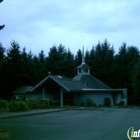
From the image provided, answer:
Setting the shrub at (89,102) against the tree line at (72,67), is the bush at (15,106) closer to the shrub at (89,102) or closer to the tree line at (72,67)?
the shrub at (89,102)

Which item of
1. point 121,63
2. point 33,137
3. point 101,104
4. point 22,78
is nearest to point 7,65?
point 22,78

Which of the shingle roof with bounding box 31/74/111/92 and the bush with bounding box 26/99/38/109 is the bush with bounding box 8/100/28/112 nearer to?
the bush with bounding box 26/99/38/109

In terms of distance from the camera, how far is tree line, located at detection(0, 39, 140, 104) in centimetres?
5800

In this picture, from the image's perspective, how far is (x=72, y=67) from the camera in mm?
70375

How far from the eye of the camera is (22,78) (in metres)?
59.0

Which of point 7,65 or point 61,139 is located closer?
point 61,139

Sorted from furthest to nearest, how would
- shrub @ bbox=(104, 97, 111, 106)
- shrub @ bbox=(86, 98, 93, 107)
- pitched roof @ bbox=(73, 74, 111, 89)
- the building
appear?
1. pitched roof @ bbox=(73, 74, 111, 89)
2. shrub @ bbox=(104, 97, 111, 106)
3. shrub @ bbox=(86, 98, 93, 107)
4. the building

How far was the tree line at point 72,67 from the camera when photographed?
58.0 m

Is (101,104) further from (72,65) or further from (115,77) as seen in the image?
(72,65)

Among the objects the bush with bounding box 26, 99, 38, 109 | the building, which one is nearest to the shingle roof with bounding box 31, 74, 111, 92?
the building

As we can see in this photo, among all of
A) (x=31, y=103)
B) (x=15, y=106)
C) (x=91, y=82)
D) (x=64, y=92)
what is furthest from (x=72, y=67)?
(x=15, y=106)

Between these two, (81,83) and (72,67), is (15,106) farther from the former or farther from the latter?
(72,67)

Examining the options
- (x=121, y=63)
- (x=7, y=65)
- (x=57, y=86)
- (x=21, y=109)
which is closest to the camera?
(x=21, y=109)

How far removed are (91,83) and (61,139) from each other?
42106mm
